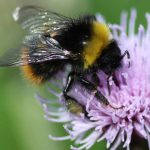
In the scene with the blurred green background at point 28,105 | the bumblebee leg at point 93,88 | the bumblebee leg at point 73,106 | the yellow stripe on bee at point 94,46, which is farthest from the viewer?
the blurred green background at point 28,105

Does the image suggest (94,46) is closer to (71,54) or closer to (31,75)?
(71,54)

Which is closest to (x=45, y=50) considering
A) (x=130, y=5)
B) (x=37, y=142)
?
(x=37, y=142)

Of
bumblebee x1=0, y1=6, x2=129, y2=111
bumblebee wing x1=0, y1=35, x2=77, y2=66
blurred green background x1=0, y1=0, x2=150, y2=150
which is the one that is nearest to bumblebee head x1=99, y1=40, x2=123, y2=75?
bumblebee x1=0, y1=6, x2=129, y2=111

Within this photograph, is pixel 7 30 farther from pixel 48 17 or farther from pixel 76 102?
pixel 76 102

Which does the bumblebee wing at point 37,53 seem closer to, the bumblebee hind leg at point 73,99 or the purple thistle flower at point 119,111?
the bumblebee hind leg at point 73,99

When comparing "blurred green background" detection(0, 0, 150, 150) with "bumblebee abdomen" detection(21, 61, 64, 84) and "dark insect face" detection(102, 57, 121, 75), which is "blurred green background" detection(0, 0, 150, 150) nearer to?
"bumblebee abdomen" detection(21, 61, 64, 84)

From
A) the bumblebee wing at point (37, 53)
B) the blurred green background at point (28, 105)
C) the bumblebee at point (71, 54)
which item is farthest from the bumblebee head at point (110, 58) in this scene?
the blurred green background at point (28, 105)
